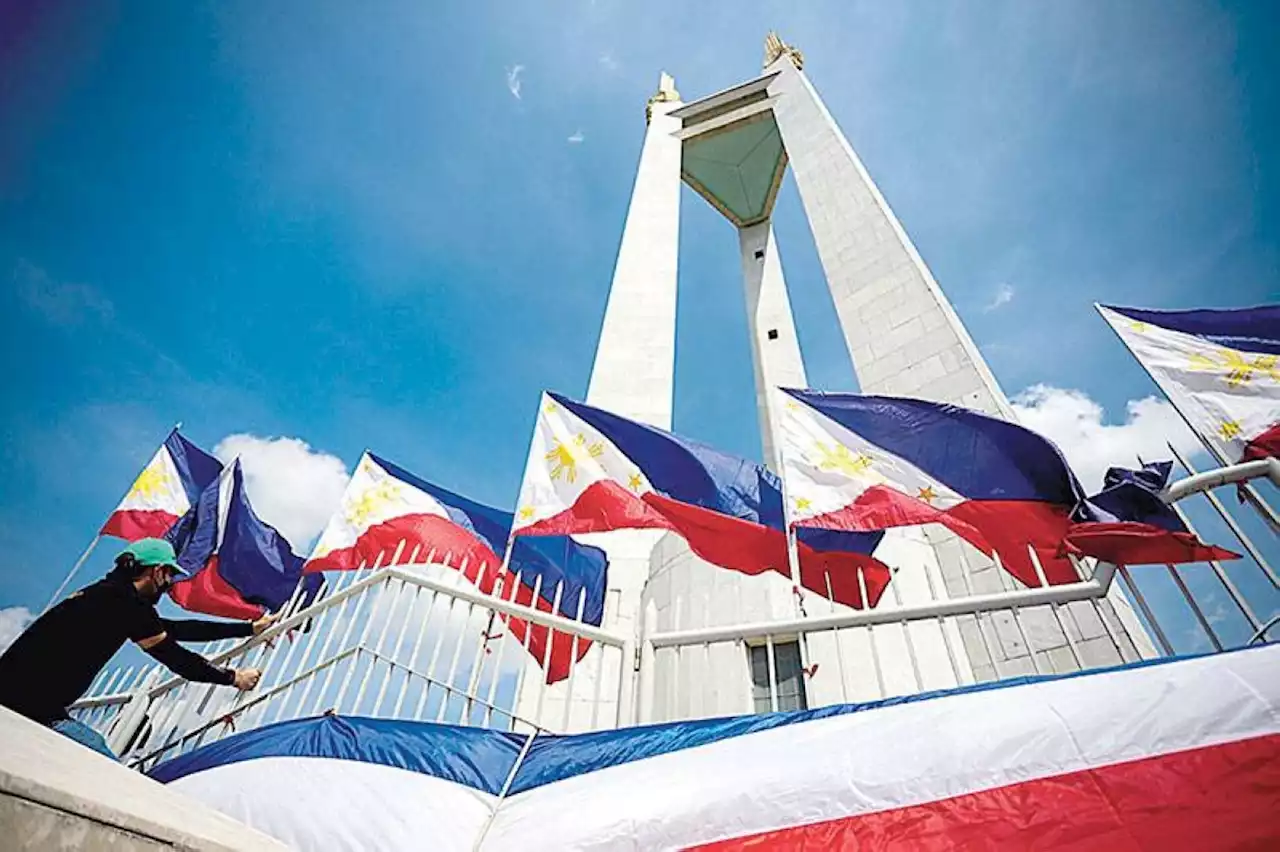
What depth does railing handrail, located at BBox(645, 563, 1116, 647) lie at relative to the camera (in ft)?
9.18

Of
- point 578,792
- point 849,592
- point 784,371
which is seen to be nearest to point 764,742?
point 578,792

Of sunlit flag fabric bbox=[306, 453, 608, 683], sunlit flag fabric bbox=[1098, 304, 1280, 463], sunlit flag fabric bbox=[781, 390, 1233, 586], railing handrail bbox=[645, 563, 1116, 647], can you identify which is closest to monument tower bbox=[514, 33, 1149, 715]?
railing handrail bbox=[645, 563, 1116, 647]

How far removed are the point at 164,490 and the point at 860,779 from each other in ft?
20.5

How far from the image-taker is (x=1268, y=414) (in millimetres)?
3270

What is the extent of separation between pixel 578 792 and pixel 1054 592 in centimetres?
228

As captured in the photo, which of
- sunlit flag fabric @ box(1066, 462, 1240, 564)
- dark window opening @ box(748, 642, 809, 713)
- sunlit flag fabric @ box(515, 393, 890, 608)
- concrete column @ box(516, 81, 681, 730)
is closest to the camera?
sunlit flag fabric @ box(1066, 462, 1240, 564)

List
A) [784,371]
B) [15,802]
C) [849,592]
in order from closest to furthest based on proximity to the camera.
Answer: [15,802] → [849,592] → [784,371]

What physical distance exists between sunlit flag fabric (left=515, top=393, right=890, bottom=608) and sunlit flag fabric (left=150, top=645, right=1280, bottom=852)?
1769 mm

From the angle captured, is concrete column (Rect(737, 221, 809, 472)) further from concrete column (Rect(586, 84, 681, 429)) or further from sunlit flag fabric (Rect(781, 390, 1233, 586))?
sunlit flag fabric (Rect(781, 390, 1233, 586))

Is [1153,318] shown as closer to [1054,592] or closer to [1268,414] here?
[1268,414]

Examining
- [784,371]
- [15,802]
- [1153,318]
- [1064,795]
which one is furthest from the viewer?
[784,371]

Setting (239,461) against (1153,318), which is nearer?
(1153,318)

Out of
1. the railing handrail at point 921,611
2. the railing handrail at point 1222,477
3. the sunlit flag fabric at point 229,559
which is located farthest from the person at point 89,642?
the railing handrail at point 1222,477

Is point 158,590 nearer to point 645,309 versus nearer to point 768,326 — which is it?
point 645,309
